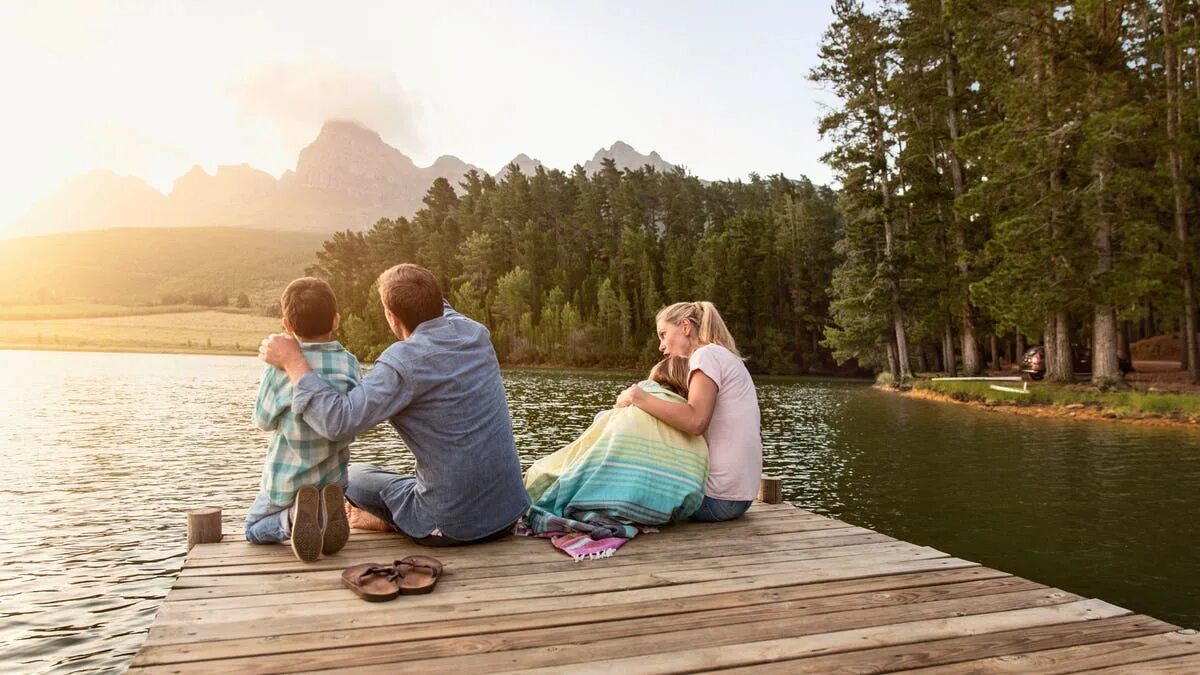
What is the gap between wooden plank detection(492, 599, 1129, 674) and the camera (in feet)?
9.64

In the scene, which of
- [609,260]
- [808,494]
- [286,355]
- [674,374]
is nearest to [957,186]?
[808,494]

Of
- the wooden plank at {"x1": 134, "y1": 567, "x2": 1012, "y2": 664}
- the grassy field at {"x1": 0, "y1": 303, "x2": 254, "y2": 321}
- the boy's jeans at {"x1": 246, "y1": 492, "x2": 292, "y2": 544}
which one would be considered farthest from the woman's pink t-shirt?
the grassy field at {"x1": 0, "y1": 303, "x2": 254, "y2": 321}

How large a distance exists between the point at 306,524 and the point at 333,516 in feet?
0.52

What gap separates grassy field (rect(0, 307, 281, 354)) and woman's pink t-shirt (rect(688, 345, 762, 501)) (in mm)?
103129

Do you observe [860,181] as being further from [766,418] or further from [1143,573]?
[1143,573]

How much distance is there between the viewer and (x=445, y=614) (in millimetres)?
3471

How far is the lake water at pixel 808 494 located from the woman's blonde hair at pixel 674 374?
4881 millimetres

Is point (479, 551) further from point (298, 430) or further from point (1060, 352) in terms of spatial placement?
point (1060, 352)

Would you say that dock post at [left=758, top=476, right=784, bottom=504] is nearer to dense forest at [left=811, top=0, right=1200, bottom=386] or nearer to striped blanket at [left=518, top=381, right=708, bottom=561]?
striped blanket at [left=518, top=381, right=708, bottom=561]

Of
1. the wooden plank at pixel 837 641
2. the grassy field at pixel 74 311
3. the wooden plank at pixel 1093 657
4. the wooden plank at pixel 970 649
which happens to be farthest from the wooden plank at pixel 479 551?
the grassy field at pixel 74 311

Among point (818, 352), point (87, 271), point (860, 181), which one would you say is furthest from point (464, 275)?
point (87, 271)

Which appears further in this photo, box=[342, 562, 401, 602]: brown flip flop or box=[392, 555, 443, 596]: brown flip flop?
box=[392, 555, 443, 596]: brown flip flop

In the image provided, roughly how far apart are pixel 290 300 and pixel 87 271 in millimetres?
213275

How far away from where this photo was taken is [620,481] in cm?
498
